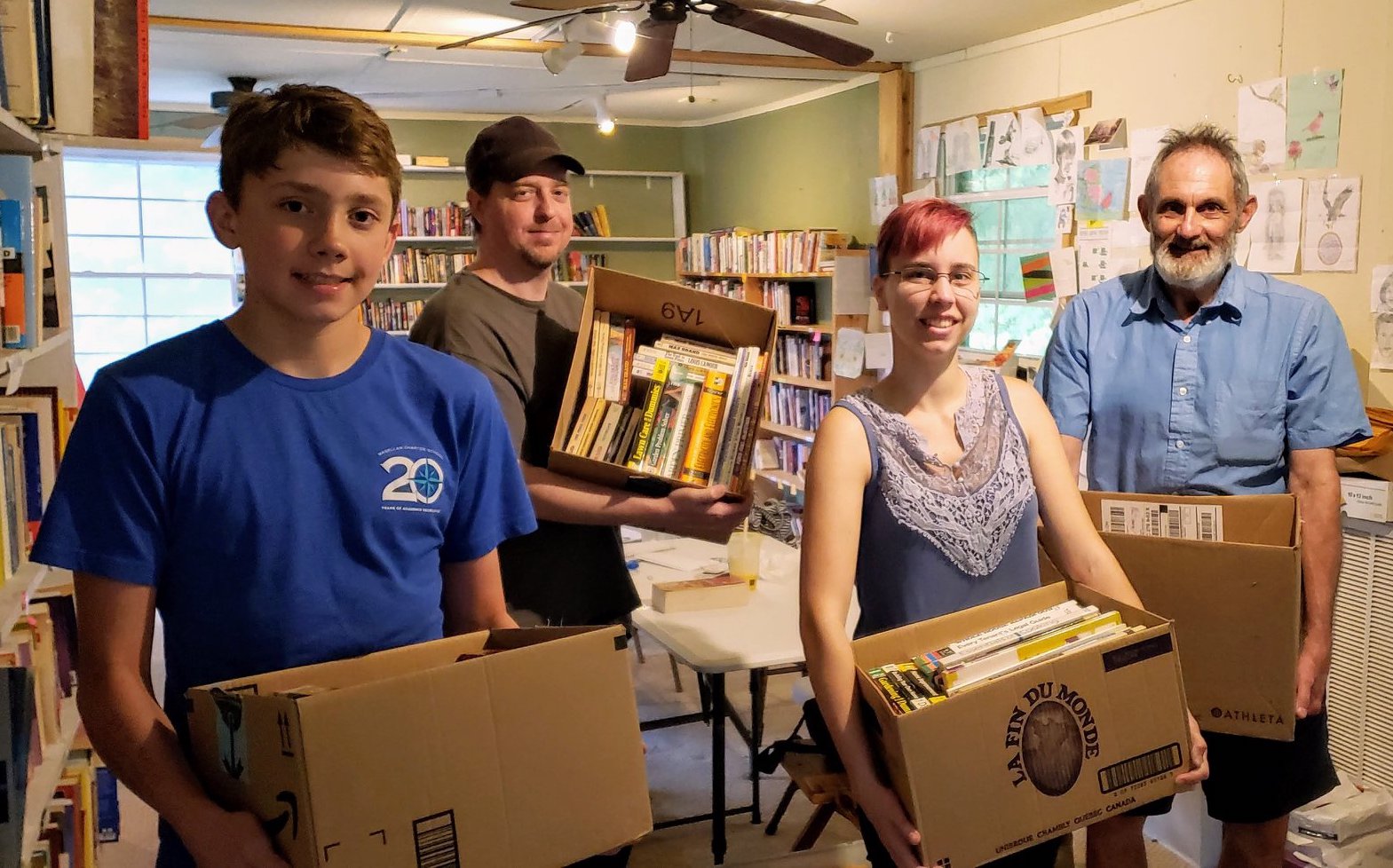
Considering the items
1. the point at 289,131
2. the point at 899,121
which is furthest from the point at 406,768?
the point at 899,121

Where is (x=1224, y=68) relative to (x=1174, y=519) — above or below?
above

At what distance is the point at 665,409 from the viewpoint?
5.87 feet

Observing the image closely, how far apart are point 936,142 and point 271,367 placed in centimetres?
458

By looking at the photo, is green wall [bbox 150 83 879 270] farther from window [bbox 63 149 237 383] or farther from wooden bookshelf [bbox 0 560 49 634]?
wooden bookshelf [bbox 0 560 49 634]

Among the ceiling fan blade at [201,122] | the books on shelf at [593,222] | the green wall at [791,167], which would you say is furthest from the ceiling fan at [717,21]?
the books on shelf at [593,222]

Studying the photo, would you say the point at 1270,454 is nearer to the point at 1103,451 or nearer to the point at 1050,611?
the point at 1103,451

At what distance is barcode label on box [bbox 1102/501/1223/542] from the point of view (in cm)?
175

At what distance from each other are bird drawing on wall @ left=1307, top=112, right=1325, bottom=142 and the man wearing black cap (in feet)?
8.57

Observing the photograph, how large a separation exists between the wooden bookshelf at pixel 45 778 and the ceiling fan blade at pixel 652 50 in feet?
7.80

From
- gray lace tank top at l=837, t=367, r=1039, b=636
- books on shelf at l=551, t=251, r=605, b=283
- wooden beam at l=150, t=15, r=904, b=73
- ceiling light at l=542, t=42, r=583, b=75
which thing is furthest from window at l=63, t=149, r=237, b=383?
gray lace tank top at l=837, t=367, r=1039, b=636

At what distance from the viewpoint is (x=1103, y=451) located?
6.54 ft

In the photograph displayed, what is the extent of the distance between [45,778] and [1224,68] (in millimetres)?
3979

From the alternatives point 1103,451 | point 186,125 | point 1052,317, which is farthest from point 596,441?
point 186,125

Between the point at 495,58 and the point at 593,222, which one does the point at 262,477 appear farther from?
the point at 593,222
